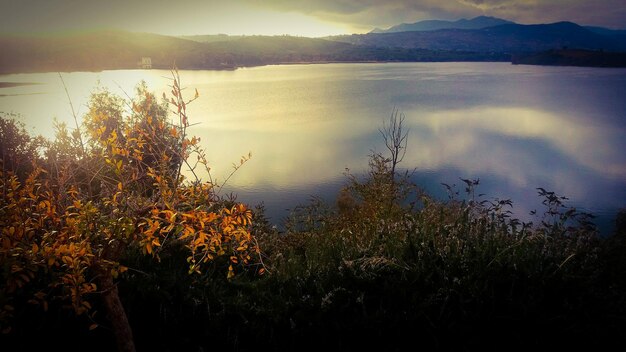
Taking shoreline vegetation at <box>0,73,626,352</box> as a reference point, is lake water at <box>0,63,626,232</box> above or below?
below

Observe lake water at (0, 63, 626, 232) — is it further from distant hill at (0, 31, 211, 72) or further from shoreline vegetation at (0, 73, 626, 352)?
shoreline vegetation at (0, 73, 626, 352)

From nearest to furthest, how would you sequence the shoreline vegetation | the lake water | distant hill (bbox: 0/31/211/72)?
the shoreline vegetation
distant hill (bbox: 0/31/211/72)
the lake water

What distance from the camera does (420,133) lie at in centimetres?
7594

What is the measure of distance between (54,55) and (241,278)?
124ft

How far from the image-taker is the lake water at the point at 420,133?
158ft

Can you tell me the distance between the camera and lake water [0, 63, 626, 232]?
48.1 meters

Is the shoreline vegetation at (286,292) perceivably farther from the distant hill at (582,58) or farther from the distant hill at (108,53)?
the distant hill at (582,58)

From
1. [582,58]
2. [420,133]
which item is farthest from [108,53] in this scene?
[582,58]

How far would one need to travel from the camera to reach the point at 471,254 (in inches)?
267

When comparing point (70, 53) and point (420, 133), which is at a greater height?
point (70, 53)

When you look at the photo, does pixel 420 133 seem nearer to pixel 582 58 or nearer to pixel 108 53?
pixel 108 53

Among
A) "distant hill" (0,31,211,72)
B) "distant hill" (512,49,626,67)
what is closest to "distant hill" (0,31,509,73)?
"distant hill" (0,31,211,72)

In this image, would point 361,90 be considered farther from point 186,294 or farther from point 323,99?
point 186,294

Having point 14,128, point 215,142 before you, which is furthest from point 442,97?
point 14,128
